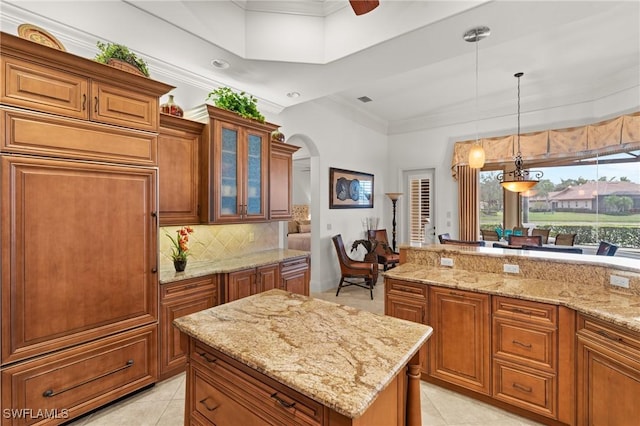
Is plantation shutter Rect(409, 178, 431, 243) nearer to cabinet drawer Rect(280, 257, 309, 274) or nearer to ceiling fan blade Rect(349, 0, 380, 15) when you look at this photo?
cabinet drawer Rect(280, 257, 309, 274)

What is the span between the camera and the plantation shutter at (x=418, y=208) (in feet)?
21.9

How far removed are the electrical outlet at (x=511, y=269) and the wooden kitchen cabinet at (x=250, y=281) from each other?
2361 millimetres

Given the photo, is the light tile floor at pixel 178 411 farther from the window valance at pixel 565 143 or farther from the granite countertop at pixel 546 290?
the window valance at pixel 565 143

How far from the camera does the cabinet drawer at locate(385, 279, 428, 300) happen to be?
8.11 feet

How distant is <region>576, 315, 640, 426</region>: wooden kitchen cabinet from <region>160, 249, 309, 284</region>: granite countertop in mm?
2758

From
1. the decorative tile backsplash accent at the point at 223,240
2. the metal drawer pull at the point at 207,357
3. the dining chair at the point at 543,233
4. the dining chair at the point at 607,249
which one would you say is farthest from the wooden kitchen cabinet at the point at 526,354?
the dining chair at the point at 543,233

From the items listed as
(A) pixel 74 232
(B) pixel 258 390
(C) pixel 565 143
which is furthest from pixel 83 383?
(C) pixel 565 143

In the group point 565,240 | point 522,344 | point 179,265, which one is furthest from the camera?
point 565,240

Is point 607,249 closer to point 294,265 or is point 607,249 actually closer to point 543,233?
point 543,233

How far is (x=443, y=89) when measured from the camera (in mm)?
4902

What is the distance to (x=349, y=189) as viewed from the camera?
5.89m

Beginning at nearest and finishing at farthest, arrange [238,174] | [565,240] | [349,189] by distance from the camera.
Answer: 1. [238,174]
2. [565,240]
3. [349,189]

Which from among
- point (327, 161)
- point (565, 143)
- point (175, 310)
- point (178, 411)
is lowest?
point (178, 411)

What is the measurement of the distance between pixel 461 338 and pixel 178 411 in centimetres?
227
